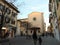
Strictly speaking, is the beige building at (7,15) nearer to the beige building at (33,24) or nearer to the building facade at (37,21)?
the beige building at (33,24)

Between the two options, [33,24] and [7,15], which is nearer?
[7,15]

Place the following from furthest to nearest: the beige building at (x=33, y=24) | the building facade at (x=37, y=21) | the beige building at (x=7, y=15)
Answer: the building facade at (x=37, y=21) → the beige building at (x=33, y=24) → the beige building at (x=7, y=15)

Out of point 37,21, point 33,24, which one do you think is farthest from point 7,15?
point 37,21

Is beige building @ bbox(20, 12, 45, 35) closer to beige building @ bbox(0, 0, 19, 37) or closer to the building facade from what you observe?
the building facade

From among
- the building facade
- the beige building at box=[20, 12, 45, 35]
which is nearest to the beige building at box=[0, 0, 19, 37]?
the beige building at box=[20, 12, 45, 35]

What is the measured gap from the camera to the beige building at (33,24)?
90.2m

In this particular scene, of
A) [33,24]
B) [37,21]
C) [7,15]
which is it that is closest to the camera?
[7,15]

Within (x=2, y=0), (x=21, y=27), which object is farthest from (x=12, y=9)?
(x=21, y=27)

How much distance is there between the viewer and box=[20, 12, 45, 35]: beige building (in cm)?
9025

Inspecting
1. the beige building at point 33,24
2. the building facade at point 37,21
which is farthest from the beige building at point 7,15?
the building facade at point 37,21

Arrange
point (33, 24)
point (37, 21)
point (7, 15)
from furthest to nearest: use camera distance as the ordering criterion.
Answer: point (37, 21) < point (33, 24) < point (7, 15)

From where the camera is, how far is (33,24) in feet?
315

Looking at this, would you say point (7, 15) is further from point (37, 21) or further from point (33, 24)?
point (37, 21)

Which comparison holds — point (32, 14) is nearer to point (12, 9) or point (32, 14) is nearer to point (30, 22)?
point (30, 22)
